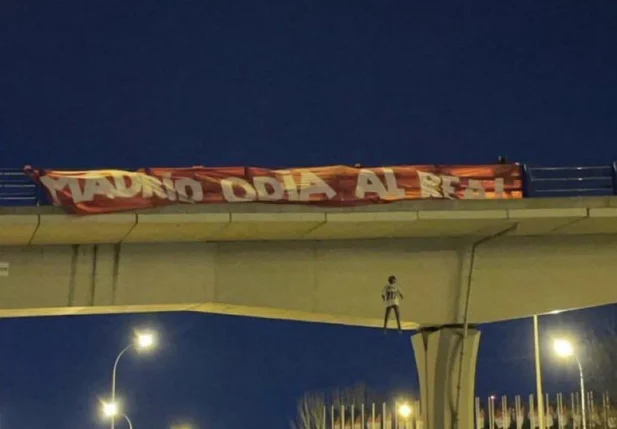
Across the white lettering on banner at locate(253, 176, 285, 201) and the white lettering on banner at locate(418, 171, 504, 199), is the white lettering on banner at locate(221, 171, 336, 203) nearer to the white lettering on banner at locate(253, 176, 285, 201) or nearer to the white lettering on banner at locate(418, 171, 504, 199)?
the white lettering on banner at locate(253, 176, 285, 201)

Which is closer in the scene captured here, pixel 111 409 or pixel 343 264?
pixel 343 264

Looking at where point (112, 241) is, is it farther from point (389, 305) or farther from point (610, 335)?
point (610, 335)

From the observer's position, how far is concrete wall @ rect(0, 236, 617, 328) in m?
20.2

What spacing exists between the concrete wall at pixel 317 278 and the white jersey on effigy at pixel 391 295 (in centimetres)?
88

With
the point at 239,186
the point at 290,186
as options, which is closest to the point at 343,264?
the point at 290,186

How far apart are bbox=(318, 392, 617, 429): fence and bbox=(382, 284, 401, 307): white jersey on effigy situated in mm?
48777

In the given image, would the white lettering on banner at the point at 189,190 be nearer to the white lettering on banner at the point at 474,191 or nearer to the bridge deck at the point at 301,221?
the bridge deck at the point at 301,221

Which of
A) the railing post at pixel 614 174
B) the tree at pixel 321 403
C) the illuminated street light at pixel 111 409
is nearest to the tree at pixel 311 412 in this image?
the tree at pixel 321 403

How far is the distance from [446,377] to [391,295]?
2.72 meters

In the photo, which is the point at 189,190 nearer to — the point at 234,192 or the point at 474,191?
the point at 234,192

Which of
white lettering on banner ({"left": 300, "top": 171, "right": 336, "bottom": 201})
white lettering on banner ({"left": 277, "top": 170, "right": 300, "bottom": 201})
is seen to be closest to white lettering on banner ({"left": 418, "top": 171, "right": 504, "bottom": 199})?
white lettering on banner ({"left": 300, "top": 171, "right": 336, "bottom": 201})

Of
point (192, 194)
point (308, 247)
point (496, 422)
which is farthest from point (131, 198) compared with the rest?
point (496, 422)

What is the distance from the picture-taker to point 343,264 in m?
21.4

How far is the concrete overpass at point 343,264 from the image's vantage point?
64.5ft
